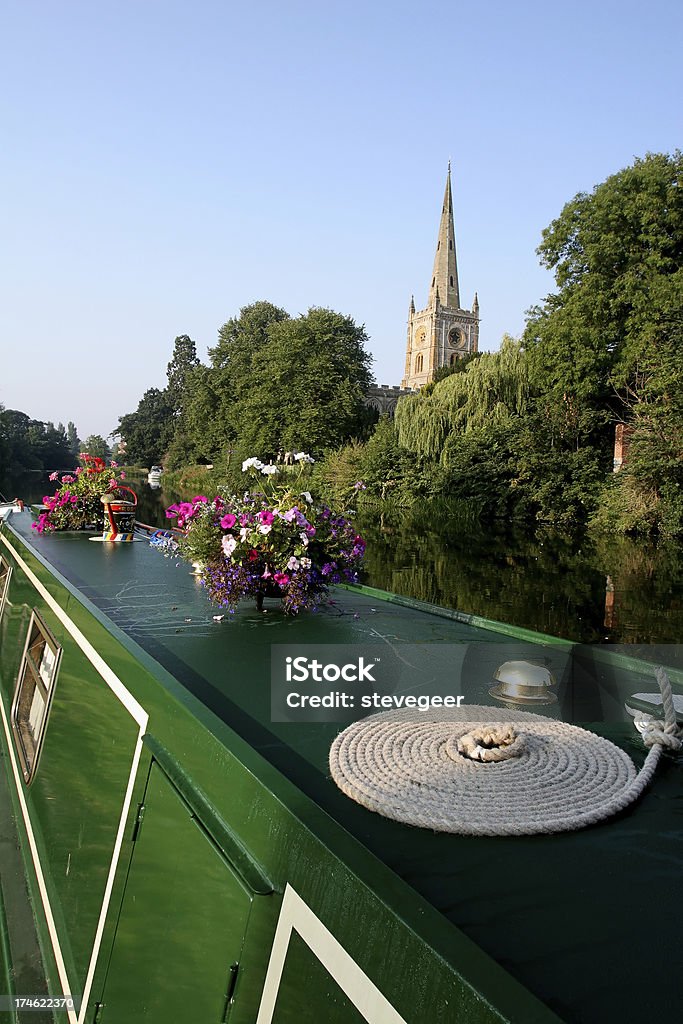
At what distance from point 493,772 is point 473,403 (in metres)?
27.9

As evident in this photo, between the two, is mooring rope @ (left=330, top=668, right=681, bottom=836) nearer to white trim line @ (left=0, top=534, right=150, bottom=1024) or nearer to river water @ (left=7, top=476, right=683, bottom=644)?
white trim line @ (left=0, top=534, right=150, bottom=1024)

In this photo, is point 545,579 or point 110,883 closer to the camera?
point 110,883

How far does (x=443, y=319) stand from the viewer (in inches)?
3588

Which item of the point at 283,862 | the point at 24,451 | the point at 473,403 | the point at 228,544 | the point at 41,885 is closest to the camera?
the point at 283,862

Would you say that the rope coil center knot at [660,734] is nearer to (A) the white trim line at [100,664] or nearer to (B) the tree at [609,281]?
(A) the white trim line at [100,664]

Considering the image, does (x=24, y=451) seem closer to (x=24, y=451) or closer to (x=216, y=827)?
(x=24, y=451)

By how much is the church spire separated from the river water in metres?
73.2

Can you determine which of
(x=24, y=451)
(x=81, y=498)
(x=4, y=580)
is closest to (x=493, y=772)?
(x=4, y=580)

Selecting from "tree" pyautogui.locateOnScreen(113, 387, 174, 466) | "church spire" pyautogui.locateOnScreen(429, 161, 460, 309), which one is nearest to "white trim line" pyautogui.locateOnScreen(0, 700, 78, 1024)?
"tree" pyautogui.locateOnScreen(113, 387, 174, 466)

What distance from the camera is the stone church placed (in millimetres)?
90562

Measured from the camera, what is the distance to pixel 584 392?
76.8ft

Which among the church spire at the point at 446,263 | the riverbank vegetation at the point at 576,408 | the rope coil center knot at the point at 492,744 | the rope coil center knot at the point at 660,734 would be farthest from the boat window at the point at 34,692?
the church spire at the point at 446,263

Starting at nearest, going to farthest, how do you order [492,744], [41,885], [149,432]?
[492,744] → [41,885] → [149,432]

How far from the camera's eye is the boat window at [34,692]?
396cm
